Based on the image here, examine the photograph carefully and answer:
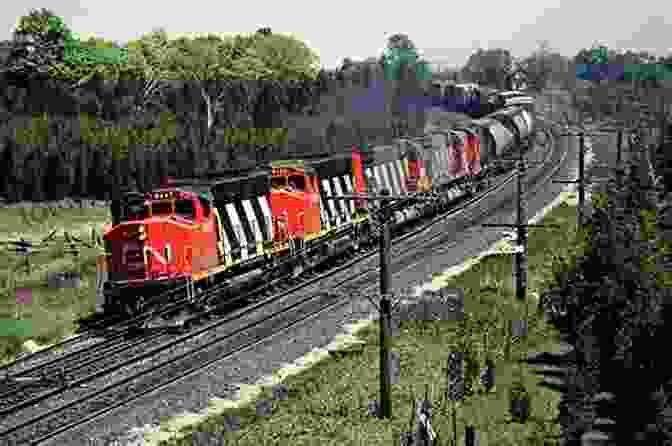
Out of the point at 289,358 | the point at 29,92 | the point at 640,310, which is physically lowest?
the point at 289,358

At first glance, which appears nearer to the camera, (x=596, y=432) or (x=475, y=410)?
(x=596, y=432)

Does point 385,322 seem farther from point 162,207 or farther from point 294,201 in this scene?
point 294,201

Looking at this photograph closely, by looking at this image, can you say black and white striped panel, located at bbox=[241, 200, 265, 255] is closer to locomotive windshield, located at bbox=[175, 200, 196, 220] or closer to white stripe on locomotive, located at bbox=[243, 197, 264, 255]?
white stripe on locomotive, located at bbox=[243, 197, 264, 255]

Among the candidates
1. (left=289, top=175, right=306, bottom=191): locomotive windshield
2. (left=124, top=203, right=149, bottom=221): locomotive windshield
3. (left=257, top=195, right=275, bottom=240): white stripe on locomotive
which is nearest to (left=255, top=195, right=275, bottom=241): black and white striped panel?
(left=257, top=195, right=275, bottom=240): white stripe on locomotive

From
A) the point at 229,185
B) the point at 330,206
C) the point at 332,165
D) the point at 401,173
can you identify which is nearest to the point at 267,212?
the point at 229,185

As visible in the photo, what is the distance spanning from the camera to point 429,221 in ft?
164

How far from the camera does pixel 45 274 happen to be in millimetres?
40250

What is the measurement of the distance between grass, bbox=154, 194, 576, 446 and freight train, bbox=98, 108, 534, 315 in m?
4.49

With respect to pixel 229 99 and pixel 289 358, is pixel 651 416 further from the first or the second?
pixel 229 99

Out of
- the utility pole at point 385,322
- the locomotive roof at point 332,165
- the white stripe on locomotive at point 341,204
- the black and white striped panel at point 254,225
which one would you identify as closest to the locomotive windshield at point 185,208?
the black and white striped panel at point 254,225

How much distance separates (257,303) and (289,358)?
6.65m

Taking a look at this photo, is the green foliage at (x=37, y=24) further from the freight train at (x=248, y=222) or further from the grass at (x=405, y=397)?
the grass at (x=405, y=397)

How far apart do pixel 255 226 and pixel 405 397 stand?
11060 mm

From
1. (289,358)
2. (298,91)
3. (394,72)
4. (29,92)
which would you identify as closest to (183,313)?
(289,358)
